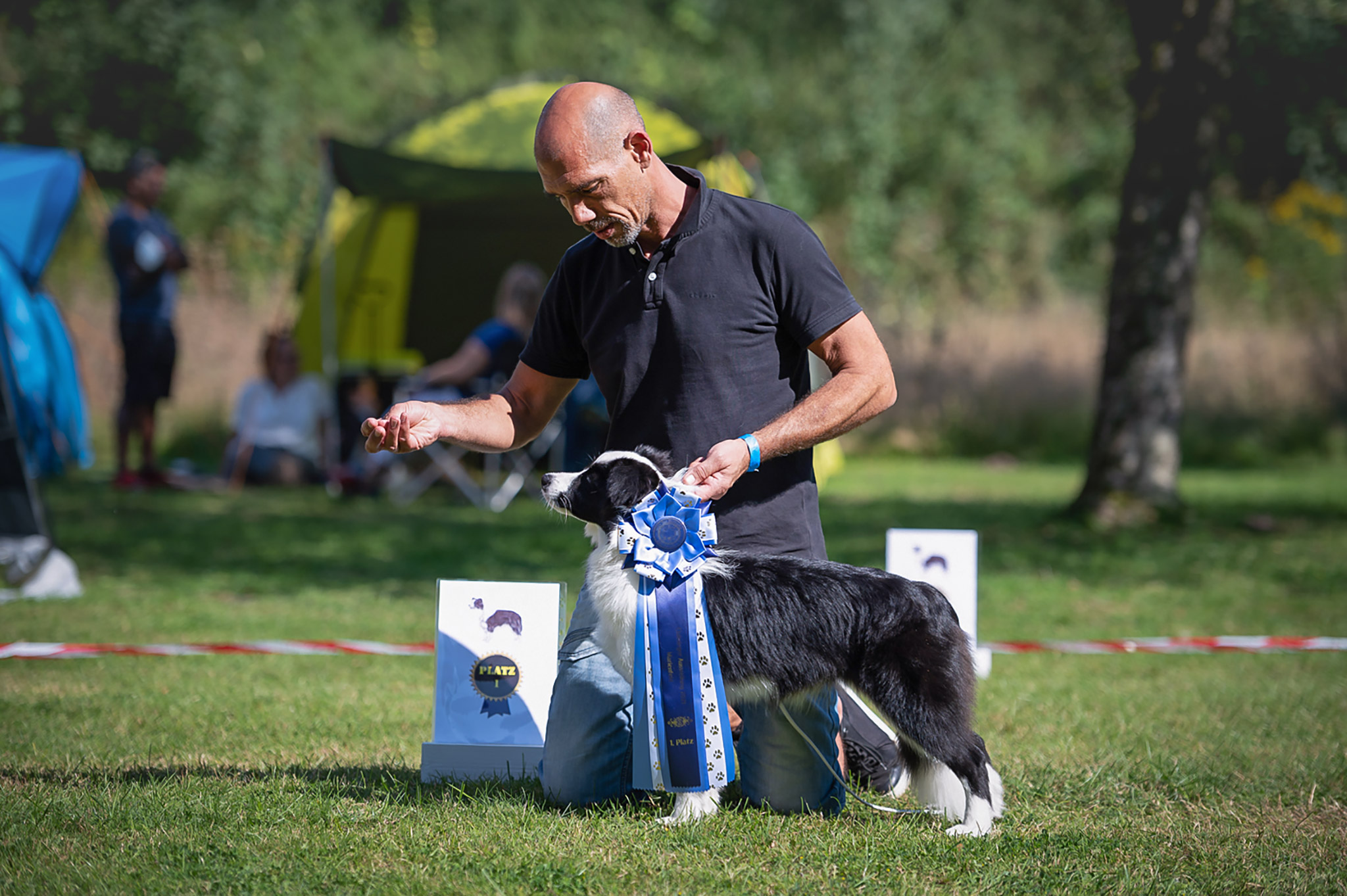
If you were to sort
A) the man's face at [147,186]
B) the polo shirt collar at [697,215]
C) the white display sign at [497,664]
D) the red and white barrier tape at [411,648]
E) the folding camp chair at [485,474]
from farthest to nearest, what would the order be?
the man's face at [147,186] < the folding camp chair at [485,474] < the red and white barrier tape at [411,648] < the white display sign at [497,664] < the polo shirt collar at [697,215]

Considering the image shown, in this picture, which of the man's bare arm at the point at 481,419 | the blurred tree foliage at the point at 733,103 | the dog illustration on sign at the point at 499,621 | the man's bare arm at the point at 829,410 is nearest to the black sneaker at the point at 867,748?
the man's bare arm at the point at 829,410

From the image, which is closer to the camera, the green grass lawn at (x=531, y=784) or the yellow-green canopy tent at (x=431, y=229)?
the green grass lawn at (x=531, y=784)

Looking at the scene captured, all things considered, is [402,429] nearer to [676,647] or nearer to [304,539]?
[676,647]

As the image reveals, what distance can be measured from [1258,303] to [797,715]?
17.5 metres

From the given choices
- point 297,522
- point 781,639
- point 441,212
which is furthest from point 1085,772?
point 441,212

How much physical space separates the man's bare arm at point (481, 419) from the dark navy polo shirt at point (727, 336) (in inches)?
13.3

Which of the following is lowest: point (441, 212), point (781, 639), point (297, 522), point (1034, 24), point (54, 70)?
point (297, 522)

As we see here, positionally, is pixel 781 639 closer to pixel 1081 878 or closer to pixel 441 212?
pixel 1081 878

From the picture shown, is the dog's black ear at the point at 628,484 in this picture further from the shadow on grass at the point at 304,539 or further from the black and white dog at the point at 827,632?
the shadow on grass at the point at 304,539

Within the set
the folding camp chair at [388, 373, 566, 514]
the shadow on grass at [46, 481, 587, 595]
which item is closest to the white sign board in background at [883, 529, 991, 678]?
the shadow on grass at [46, 481, 587, 595]

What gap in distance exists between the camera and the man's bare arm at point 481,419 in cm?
295

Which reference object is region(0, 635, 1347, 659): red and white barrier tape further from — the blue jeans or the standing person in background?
the standing person in background

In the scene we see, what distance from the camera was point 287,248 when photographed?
2091 centimetres

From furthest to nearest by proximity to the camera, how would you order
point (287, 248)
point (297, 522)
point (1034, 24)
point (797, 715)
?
point (1034, 24) → point (287, 248) → point (297, 522) → point (797, 715)
